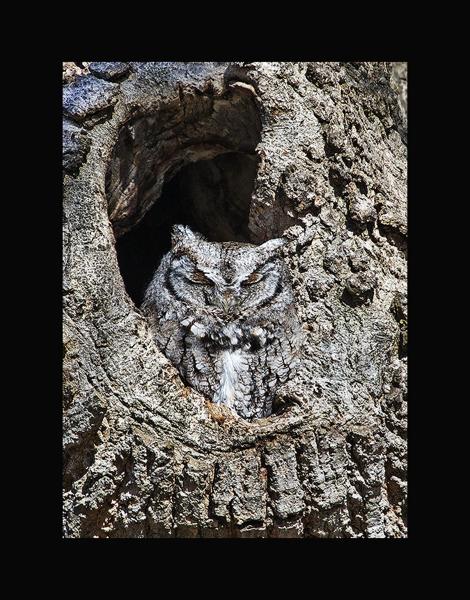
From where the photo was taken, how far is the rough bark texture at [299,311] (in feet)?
5.76

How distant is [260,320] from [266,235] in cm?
24

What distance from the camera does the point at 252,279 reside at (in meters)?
2.29

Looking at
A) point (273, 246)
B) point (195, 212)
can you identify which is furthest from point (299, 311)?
point (195, 212)

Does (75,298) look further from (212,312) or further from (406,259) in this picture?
(406,259)

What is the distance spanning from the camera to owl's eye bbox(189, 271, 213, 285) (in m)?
2.31

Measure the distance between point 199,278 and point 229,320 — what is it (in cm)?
15

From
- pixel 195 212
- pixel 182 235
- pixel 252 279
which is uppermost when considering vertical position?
pixel 195 212

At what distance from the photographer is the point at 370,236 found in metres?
2.08

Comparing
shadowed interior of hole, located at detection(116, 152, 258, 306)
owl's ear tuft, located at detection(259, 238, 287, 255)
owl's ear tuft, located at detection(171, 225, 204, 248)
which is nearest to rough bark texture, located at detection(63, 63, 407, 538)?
owl's ear tuft, located at detection(259, 238, 287, 255)

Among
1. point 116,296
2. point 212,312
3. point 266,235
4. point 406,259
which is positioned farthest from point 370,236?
point 116,296

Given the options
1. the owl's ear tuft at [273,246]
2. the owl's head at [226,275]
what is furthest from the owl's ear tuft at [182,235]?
the owl's ear tuft at [273,246]

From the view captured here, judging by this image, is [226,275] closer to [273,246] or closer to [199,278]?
[199,278]

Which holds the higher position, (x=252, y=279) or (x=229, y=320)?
(x=252, y=279)

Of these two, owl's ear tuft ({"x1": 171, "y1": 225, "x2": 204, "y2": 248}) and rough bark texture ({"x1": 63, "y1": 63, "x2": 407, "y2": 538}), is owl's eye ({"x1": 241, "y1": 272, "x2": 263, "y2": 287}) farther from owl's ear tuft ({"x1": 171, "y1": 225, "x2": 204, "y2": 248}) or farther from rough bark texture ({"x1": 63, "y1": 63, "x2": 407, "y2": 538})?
owl's ear tuft ({"x1": 171, "y1": 225, "x2": 204, "y2": 248})
